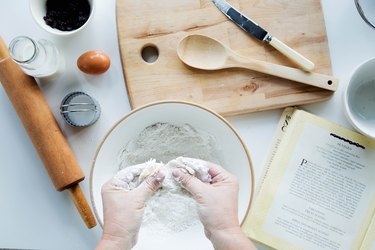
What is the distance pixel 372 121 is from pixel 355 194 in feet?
0.45

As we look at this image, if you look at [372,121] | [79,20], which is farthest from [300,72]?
[79,20]

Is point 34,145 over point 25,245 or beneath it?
over

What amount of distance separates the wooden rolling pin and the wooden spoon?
0.26m

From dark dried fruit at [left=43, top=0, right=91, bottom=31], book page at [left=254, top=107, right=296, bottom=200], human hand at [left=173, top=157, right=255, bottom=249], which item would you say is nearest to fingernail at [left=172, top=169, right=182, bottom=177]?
human hand at [left=173, top=157, right=255, bottom=249]

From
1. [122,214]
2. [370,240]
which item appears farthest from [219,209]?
[370,240]

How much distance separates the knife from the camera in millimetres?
849

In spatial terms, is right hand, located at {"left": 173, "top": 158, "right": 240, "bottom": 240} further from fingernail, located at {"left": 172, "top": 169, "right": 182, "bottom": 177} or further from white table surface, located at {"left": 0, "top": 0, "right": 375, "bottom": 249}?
white table surface, located at {"left": 0, "top": 0, "right": 375, "bottom": 249}

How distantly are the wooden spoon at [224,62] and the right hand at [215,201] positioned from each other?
0.73 ft

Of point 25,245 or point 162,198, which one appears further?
point 25,245

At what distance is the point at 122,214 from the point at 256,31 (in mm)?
404

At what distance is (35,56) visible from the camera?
30.9 inches

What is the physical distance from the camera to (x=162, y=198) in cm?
78

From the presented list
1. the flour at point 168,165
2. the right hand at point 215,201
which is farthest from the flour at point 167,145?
the right hand at point 215,201

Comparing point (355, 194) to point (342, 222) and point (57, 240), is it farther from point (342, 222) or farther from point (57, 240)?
point (57, 240)
